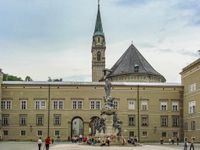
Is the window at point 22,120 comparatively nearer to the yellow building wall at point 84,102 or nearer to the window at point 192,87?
the yellow building wall at point 84,102

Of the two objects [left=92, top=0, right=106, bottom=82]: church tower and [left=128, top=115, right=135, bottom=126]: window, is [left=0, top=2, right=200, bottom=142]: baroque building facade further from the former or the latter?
[left=92, top=0, right=106, bottom=82]: church tower

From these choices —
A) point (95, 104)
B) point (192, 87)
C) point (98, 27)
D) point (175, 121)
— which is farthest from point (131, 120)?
→ point (98, 27)

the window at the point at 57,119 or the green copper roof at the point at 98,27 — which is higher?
the green copper roof at the point at 98,27

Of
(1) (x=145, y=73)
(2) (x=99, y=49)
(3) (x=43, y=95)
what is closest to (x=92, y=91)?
(3) (x=43, y=95)

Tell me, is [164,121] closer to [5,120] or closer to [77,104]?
[77,104]

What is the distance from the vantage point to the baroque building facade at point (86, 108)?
78.2 meters

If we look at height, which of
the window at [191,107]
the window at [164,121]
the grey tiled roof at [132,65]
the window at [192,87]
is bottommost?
the window at [164,121]

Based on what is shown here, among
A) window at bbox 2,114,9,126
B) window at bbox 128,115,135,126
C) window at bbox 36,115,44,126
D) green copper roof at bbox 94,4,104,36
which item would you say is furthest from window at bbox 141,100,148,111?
green copper roof at bbox 94,4,104,36

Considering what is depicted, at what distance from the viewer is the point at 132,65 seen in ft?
330

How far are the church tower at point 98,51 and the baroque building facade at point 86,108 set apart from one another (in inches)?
1846

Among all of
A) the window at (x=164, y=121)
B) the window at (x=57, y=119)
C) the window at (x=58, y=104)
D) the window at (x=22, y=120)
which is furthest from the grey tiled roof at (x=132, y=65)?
the window at (x=22, y=120)

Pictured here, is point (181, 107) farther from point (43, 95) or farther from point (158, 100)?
point (43, 95)

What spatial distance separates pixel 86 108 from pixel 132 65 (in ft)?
Result: 79.2

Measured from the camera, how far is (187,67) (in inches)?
3061
